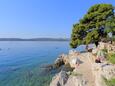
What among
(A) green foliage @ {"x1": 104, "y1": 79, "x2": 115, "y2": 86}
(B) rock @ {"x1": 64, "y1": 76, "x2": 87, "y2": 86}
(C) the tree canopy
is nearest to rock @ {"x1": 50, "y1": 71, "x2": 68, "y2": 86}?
(B) rock @ {"x1": 64, "y1": 76, "x2": 87, "y2": 86}

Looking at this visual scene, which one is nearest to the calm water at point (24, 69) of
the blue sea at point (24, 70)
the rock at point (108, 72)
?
the blue sea at point (24, 70)

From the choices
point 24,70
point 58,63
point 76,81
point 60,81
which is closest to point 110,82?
point 76,81

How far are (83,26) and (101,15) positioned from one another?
3.68m

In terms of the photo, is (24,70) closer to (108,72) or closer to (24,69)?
(24,69)

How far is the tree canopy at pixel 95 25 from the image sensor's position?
3422 cm

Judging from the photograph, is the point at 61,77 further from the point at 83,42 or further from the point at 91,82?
the point at 83,42

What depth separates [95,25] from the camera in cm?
3500

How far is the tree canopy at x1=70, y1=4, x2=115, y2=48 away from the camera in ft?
112

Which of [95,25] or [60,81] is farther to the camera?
[95,25]

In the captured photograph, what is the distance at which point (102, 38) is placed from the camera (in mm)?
35594

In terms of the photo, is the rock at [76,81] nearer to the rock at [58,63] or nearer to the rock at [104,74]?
the rock at [104,74]

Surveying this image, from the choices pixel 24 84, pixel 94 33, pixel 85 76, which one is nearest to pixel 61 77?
pixel 85 76

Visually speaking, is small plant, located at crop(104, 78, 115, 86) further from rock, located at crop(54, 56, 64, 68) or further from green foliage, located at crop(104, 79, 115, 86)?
rock, located at crop(54, 56, 64, 68)

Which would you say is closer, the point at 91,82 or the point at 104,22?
the point at 91,82
